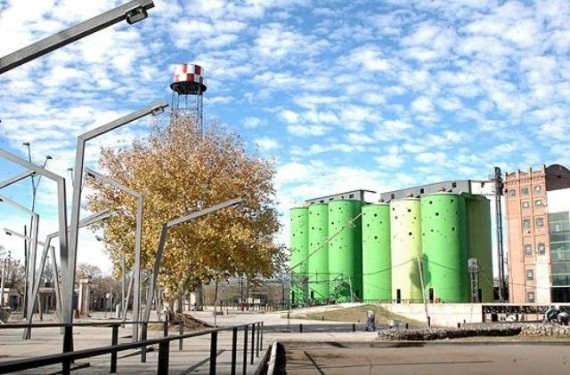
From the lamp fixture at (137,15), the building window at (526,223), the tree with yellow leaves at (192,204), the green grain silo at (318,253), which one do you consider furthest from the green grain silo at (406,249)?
the lamp fixture at (137,15)

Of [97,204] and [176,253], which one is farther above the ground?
[97,204]

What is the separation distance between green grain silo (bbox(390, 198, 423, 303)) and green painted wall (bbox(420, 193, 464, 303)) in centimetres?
140

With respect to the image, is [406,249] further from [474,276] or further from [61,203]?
[61,203]

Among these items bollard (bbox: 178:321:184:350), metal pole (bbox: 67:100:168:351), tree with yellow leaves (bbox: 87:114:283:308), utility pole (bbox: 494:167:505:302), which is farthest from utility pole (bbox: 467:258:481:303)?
metal pole (bbox: 67:100:168:351)

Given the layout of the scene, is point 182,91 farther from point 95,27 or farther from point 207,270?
point 95,27

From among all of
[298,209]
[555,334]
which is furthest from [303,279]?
[555,334]

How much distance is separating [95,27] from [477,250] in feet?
249

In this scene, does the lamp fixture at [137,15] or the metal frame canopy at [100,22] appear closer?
the metal frame canopy at [100,22]

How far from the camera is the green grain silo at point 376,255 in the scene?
82.2m

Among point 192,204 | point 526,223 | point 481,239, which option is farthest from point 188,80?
point 526,223

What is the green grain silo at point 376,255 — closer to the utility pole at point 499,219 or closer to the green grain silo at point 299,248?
the green grain silo at point 299,248

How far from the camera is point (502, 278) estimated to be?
77.4m

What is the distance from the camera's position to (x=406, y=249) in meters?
79.8

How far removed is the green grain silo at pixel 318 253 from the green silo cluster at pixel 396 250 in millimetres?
70
